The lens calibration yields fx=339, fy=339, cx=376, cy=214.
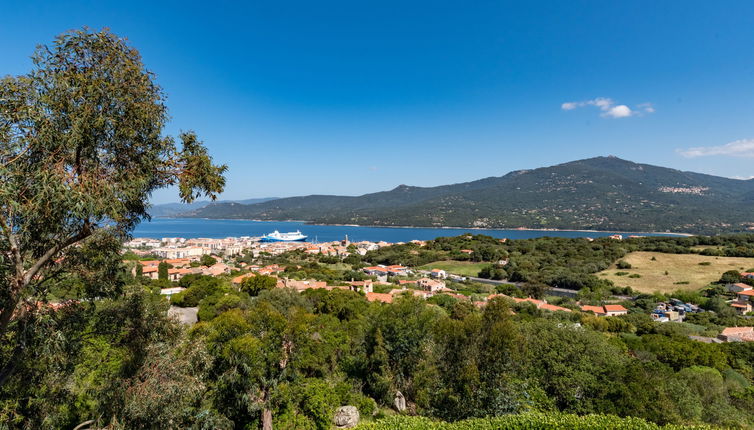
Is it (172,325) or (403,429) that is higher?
(172,325)

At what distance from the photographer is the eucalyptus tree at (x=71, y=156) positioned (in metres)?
3.71

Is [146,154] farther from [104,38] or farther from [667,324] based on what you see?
[667,324]

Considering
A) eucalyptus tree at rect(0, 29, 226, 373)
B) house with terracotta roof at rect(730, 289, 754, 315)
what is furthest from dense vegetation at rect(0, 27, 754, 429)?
house with terracotta roof at rect(730, 289, 754, 315)

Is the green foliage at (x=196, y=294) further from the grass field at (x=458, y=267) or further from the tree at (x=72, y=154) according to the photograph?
the grass field at (x=458, y=267)

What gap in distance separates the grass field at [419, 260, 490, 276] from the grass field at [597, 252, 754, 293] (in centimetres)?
1827

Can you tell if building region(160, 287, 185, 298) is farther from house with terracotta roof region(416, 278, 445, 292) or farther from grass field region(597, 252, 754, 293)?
grass field region(597, 252, 754, 293)

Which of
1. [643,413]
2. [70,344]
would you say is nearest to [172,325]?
[70,344]

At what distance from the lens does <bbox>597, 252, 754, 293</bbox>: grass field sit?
43094mm

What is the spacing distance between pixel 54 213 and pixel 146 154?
4.14 feet

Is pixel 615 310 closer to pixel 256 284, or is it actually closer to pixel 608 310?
pixel 608 310

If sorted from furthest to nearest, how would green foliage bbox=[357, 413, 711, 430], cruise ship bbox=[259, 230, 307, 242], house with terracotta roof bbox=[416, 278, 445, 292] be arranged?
1. cruise ship bbox=[259, 230, 307, 242]
2. house with terracotta roof bbox=[416, 278, 445, 292]
3. green foliage bbox=[357, 413, 711, 430]

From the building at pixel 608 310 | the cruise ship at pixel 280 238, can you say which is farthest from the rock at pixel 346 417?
the cruise ship at pixel 280 238

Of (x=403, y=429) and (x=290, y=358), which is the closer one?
(x=403, y=429)

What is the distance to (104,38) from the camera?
14.3ft
